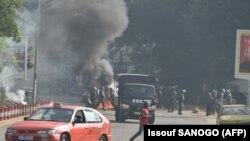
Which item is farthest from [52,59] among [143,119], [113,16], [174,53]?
[143,119]

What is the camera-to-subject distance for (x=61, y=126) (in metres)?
17.8

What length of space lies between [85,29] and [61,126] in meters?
36.2

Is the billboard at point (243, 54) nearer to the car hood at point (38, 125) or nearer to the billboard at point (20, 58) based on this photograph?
the billboard at point (20, 58)

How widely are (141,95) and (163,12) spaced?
40.1 metres

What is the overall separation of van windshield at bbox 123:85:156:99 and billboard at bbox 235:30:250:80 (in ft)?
23.1

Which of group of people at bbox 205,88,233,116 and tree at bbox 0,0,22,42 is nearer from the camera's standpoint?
tree at bbox 0,0,22,42

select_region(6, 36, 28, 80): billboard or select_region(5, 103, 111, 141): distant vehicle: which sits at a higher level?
select_region(6, 36, 28, 80): billboard

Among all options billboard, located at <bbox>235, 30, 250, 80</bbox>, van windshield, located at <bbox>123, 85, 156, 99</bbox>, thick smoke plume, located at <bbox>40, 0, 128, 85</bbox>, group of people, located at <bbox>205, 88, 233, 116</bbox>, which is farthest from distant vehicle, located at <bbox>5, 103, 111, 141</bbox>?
thick smoke plume, located at <bbox>40, 0, 128, 85</bbox>

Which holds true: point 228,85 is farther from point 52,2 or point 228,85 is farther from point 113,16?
point 52,2

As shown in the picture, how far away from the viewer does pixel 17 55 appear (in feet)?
151

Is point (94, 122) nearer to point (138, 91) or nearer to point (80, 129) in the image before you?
point (80, 129)

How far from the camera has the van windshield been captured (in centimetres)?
3616

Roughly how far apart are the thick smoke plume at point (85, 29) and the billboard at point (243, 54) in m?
15.5

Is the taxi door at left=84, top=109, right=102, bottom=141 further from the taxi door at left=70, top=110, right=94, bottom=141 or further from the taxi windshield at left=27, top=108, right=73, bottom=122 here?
the taxi windshield at left=27, top=108, right=73, bottom=122
